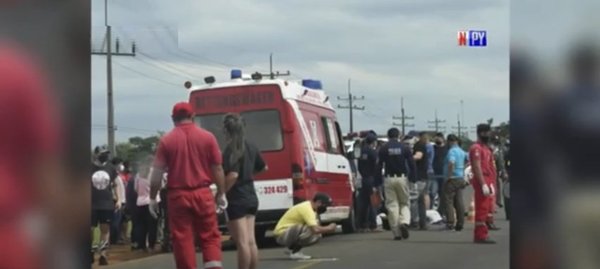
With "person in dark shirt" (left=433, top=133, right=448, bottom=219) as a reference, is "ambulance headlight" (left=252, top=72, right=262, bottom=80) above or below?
above

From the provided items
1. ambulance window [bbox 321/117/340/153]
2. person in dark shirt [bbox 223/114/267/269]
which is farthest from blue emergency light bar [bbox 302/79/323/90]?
person in dark shirt [bbox 223/114/267/269]

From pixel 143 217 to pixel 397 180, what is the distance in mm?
3872

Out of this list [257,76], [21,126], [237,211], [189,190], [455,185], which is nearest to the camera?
[21,126]

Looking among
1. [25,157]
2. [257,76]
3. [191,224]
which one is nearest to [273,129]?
[257,76]

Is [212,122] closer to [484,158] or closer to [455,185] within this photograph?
[484,158]

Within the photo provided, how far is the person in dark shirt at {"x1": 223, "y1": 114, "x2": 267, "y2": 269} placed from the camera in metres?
8.17

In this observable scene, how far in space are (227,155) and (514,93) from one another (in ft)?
19.5

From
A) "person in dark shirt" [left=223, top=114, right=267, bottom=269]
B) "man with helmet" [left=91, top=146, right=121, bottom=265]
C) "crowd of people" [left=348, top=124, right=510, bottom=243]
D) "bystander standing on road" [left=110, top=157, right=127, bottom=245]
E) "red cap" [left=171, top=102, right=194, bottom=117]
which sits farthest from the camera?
"bystander standing on road" [left=110, top=157, right=127, bottom=245]

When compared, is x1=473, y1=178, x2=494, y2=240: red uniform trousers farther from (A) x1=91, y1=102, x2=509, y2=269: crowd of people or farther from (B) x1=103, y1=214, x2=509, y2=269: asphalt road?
(B) x1=103, y1=214, x2=509, y2=269: asphalt road

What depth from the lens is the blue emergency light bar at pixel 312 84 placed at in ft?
51.9

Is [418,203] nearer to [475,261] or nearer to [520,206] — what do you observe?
[475,261]

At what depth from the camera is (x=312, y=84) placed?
16094 millimetres

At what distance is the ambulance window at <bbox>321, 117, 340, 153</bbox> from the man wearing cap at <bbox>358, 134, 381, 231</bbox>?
0.49m

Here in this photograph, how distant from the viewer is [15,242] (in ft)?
8.22
